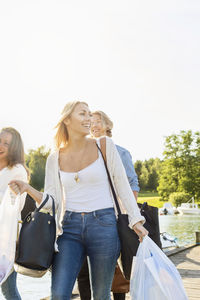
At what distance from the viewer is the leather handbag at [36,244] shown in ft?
8.30

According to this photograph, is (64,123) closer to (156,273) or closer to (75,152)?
(75,152)

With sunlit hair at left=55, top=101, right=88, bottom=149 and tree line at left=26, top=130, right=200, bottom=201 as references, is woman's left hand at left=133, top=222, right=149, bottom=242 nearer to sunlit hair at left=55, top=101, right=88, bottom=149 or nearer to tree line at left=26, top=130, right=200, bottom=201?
sunlit hair at left=55, top=101, right=88, bottom=149

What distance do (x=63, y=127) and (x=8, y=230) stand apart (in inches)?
30.9

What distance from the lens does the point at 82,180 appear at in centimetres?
267

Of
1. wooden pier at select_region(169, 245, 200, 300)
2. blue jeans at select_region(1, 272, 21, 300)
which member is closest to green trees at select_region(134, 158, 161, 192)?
wooden pier at select_region(169, 245, 200, 300)

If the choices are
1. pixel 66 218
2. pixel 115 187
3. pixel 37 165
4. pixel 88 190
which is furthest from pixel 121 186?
pixel 37 165

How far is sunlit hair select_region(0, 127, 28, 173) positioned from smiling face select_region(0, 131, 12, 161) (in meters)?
0.02

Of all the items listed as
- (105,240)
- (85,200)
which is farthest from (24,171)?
(105,240)

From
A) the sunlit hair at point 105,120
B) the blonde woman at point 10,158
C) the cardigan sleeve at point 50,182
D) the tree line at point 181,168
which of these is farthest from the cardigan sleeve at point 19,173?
the tree line at point 181,168

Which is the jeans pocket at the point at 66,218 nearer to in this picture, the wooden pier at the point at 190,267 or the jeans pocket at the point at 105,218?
Answer: the jeans pocket at the point at 105,218

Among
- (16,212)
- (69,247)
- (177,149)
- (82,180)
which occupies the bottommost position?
(69,247)

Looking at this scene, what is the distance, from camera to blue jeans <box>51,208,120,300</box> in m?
2.59

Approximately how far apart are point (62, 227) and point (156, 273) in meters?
0.64

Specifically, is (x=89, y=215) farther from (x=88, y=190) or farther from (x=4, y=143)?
(x=4, y=143)
